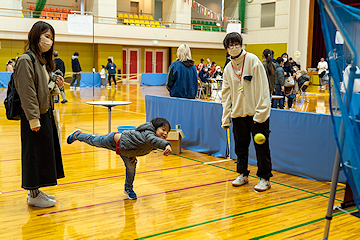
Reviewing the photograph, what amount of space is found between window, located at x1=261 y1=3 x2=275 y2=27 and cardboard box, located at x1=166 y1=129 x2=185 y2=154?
23836mm

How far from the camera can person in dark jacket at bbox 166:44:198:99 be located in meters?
6.59

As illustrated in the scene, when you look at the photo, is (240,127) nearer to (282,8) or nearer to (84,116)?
(84,116)

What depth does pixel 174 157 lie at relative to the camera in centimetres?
612

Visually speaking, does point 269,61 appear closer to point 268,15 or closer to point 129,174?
point 129,174

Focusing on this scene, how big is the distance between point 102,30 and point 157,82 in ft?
15.4

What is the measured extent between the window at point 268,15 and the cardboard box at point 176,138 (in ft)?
78.2

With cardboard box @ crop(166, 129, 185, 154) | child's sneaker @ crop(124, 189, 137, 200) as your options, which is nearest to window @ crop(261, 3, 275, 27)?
cardboard box @ crop(166, 129, 185, 154)

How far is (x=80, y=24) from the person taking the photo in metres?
7.87

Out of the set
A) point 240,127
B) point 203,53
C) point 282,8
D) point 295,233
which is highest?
point 282,8

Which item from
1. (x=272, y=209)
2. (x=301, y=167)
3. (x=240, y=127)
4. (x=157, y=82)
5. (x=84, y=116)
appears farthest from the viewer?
(x=157, y=82)

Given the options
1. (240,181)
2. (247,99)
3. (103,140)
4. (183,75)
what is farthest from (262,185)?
(183,75)

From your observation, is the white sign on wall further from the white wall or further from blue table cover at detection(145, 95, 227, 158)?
the white wall

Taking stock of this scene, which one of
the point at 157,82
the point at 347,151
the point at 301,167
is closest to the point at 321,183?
the point at 301,167

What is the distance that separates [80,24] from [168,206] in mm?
5203
